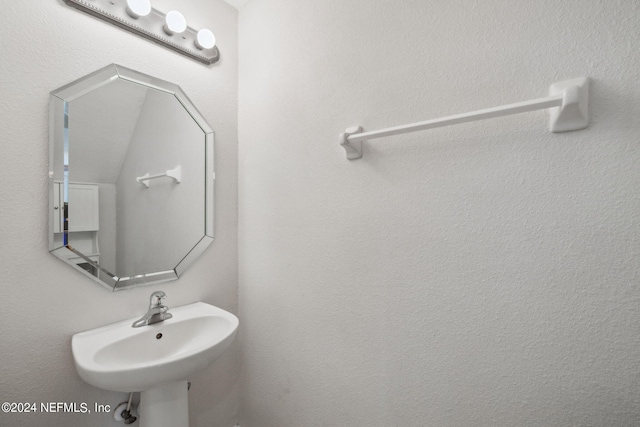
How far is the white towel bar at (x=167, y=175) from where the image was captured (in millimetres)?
1151

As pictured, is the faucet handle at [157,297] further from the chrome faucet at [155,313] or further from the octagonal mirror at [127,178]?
the octagonal mirror at [127,178]

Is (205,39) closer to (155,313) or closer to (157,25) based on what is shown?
(157,25)

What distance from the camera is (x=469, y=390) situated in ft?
2.44

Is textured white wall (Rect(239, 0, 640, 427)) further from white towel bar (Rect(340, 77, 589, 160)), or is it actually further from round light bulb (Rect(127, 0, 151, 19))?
round light bulb (Rect(127, 0, 151, 19))

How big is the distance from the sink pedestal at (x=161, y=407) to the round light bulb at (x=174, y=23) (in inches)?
55.4

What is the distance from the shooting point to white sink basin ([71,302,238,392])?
2.52 ft

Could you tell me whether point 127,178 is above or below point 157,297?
above

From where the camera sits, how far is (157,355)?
103cm

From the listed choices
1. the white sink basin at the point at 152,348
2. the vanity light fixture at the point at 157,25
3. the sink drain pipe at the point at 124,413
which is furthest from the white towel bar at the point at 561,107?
the sink drain pipe at the point at 124,413

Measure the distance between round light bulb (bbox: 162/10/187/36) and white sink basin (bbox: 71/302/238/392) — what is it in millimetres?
1211

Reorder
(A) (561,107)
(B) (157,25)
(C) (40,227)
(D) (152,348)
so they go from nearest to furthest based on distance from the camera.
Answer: (A) (561,107)
(C) (40,227)
(D) (152,348)
(B) (157,25)

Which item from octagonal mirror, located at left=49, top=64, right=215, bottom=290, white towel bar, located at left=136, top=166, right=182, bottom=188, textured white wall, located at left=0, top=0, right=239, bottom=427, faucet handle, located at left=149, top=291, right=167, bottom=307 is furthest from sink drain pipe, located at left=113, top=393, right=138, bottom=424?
white towel bar, located at left=136, top=166, right=182, bottom=188

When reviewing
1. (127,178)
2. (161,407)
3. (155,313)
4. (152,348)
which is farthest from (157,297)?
(127,178)

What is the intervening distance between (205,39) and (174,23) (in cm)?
13
